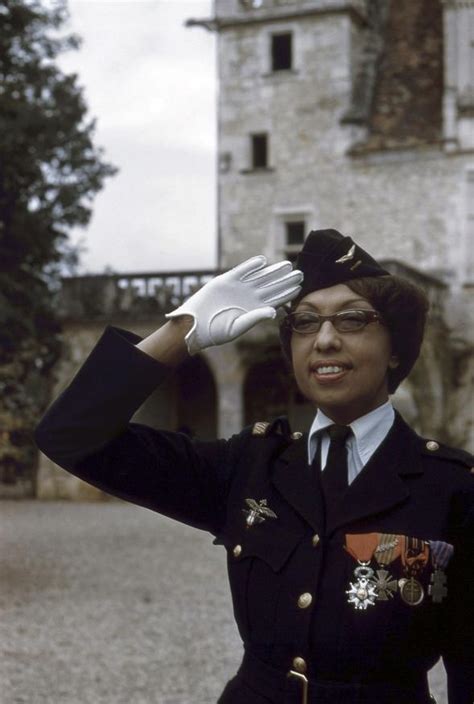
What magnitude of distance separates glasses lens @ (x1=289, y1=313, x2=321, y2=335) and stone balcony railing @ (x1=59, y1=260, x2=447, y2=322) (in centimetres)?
1906

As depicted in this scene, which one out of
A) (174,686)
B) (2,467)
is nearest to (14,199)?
(2,467)

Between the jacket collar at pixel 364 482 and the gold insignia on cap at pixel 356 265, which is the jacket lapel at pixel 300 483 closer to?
the jacket collar at pixel 364 482

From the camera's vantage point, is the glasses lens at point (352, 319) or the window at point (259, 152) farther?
the window at point (259, 152)

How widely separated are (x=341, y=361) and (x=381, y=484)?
0.29 meters

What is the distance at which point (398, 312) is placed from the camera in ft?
9.31

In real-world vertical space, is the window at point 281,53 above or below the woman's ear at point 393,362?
above

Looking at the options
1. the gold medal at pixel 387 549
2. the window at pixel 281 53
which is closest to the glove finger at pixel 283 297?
the gold medal at pixel 387 549

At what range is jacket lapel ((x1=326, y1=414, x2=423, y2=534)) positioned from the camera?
272 centimetres

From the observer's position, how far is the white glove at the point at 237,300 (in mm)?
2709

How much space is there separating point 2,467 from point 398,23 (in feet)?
41.9

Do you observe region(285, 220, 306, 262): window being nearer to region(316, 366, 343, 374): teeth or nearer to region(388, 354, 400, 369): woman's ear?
region(388, 354, 400, 369): woman's ear

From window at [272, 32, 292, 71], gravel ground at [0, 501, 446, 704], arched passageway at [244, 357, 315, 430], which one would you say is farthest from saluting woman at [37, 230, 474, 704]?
window at [272, 32, 292, 71]

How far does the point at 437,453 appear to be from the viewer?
9.34 feet

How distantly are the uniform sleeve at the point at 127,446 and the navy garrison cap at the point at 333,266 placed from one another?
17.1 inches
